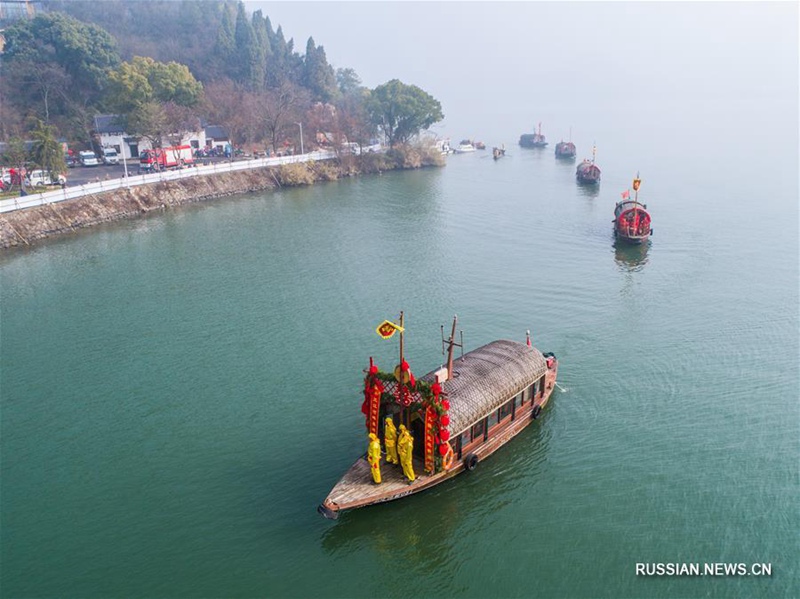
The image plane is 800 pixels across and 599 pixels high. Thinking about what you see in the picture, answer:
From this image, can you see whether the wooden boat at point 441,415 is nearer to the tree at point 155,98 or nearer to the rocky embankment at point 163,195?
the rocky embankment at point 163,195

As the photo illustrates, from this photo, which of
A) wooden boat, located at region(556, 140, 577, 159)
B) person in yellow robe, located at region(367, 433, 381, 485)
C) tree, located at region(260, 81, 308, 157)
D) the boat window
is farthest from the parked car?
wooden boat, located at region(556, 140, 577, 159)

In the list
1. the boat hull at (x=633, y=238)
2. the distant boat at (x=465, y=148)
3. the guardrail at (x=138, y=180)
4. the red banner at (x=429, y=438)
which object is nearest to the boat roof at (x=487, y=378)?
the red banner at (x=429, y=438)

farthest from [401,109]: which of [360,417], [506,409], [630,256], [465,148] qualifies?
[506,409]

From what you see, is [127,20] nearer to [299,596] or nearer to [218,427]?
[218,427]

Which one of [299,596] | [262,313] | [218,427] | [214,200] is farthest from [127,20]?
[299,596]
